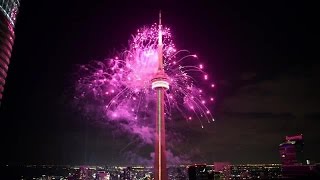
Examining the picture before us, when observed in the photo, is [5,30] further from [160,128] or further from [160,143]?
[160,143]

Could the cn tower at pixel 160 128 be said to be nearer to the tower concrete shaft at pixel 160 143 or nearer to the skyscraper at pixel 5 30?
the tower concrete shaft at pixel 160 143

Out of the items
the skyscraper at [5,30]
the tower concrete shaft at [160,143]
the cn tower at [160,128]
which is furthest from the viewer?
the skyscraper at [5,30]

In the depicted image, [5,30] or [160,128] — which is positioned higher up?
[5,30]

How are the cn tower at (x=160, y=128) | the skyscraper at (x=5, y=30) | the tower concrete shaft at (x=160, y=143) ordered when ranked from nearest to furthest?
1. the cn tower at (x=160, y=128)
2. the tower concrete shaft at (x=160, y=143)
3. the skyscraper at (x=5, y=30)

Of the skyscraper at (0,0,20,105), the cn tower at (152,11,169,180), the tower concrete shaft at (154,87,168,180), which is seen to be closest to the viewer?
the cn tower at (152,11,169,180)

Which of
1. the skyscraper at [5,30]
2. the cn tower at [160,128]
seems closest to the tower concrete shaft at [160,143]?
the cn tower at [160,128]

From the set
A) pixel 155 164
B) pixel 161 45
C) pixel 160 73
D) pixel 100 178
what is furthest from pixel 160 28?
pixel 100 178

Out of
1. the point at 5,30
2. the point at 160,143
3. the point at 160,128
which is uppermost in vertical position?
the point at 5,30

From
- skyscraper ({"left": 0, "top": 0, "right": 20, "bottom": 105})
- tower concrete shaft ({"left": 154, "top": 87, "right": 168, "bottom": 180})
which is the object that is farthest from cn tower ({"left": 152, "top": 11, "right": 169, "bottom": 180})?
skyscraper ({"left": 0, "top": 0, "right": 20, "bottom": 105})

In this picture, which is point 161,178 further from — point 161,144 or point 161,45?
point 161,45

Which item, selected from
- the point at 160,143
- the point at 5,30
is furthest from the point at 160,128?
the point at 5,30

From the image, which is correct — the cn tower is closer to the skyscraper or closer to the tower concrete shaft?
the tower concrete shaft
